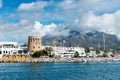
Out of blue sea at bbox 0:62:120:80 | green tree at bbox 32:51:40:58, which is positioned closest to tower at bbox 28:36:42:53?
green tree at bbox 32:51:40:58

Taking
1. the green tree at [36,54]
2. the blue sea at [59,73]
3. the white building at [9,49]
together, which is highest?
the white building at [9,49]

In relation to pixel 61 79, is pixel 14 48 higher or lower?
higher

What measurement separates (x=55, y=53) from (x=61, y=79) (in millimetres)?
129340

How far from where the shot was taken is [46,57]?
586 feet

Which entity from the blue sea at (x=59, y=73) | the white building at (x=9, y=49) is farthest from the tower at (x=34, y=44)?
the blue sea at (x=59, y=73)

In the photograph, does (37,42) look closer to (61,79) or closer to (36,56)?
(36,56)

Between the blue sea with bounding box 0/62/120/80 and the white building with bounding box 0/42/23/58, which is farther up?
the white building with bounding box 0/42/23/58

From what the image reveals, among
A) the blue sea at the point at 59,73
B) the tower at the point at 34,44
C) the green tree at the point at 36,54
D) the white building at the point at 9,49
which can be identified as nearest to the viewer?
the blue sea at the point at 59,73

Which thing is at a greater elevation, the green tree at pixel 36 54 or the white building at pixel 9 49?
the white building at pixel 9 49

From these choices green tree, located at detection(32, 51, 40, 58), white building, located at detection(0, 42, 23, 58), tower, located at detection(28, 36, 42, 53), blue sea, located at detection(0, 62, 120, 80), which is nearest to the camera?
blue sea, located at detection(0, 62, 120, 80)

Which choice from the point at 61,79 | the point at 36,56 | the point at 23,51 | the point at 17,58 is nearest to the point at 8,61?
the point at 17,58

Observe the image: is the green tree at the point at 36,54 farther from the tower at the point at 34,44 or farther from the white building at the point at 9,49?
the white building at the point at 9,49

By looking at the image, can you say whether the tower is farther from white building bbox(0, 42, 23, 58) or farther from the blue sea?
the blue sea

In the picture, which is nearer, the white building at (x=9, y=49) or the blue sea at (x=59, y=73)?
the blue sea at (x=59, y=73)
